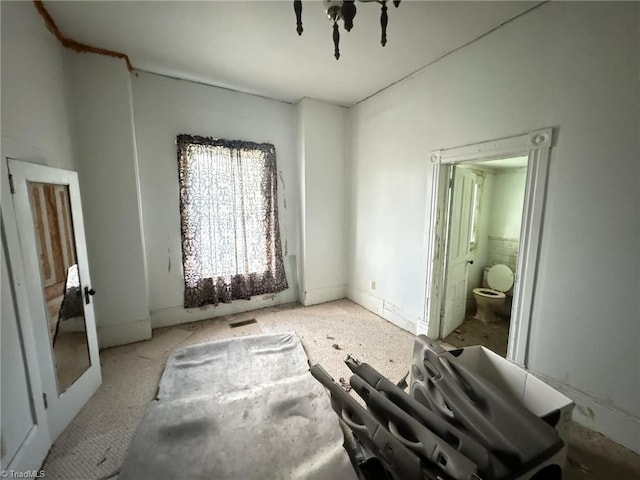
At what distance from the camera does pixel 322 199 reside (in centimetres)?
350

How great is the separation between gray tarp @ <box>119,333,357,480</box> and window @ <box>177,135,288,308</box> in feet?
3.25

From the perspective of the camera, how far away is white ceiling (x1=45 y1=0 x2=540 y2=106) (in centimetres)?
174

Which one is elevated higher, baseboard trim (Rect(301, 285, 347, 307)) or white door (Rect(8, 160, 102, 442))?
white door (Rect(8, 160, 102, 442))

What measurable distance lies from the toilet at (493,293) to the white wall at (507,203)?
590mm

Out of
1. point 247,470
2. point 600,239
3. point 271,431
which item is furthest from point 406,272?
point 247,470

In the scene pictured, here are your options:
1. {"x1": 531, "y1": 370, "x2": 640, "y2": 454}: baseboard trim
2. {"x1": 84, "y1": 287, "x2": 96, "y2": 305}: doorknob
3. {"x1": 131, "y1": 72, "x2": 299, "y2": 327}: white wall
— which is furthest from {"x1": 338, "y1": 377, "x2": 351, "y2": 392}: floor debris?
{"x1": 84, "y1": 287, "x2": 96, "y2": 305}: doorknob

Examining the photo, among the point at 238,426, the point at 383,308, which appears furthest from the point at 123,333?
the point at 383,308

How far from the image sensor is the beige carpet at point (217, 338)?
1.41 metres

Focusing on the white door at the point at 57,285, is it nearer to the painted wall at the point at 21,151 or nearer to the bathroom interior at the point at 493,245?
the painted wall at the point at 21,151

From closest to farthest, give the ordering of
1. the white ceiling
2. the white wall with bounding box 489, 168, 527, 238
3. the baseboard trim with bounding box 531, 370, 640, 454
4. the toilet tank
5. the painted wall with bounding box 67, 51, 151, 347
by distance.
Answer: the baseboard trim with bounding box 531, 370, 640, 454 < the white ceiling < the painted wall with bounding box 67, 51, 151, 347 < the white wall with bounding box 489, 168, 527, 238 < the toilet tank

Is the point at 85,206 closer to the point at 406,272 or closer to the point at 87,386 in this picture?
the point at 87,386

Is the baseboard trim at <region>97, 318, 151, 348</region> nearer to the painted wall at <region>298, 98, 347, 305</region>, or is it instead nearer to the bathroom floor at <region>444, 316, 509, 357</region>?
the painted wall at <region>298, 98, 347, 305</region>

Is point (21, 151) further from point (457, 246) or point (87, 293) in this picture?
point (457, 246)

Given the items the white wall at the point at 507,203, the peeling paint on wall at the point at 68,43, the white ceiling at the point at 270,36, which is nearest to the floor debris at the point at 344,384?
the white ceiling at the point at 270,36
